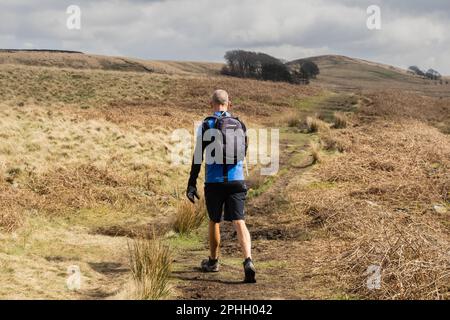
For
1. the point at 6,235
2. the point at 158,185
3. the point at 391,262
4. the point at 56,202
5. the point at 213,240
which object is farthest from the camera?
the point at 158,185

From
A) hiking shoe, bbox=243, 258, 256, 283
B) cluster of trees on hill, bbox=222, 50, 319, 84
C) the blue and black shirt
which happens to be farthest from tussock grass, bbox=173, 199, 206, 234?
cluster of trees on hill, bbox=222, 50, 319, 84

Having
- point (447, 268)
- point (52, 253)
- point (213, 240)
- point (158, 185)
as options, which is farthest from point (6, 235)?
point (447, 268)

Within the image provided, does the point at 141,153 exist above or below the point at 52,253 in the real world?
above

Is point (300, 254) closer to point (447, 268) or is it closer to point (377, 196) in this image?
point (447, 268)

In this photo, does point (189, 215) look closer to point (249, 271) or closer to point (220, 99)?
point (249, 271)

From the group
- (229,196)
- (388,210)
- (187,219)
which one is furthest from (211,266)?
(388,210)

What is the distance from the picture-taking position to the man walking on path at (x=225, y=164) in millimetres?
6016

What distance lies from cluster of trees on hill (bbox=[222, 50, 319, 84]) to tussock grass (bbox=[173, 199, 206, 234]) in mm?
77526

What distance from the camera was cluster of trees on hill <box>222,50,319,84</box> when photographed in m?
86.9

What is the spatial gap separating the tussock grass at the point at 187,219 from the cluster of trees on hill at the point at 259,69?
77.5 metres

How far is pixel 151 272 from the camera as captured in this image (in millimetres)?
5602

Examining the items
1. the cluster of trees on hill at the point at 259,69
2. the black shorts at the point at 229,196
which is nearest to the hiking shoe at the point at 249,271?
the black shorts at the point at 229,196

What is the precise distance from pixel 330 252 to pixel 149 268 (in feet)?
8.48
